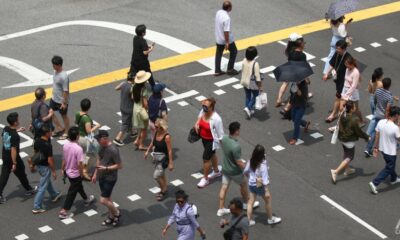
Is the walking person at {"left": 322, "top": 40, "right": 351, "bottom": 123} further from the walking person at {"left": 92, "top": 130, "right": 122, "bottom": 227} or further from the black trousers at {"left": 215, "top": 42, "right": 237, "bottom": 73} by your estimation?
the walking person at {"left": 92, "top": 130, "right": 122, "bottom": 227}

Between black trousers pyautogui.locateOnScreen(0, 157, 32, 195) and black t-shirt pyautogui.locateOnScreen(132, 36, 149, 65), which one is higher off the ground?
black t-shirt pyautogui.locateOnScreen(132, 36, 149, 65)

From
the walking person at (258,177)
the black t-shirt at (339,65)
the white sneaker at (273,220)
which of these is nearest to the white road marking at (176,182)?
the walking person at (258,177)

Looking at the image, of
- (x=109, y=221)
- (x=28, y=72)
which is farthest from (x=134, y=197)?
(x=28, y=72)

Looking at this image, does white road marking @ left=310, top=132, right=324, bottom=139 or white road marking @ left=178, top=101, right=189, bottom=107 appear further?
white road marking @ left=178, top=101, right=189, bottom=107

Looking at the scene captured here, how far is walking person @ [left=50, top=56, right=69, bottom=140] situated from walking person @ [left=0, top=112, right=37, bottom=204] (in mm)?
2114

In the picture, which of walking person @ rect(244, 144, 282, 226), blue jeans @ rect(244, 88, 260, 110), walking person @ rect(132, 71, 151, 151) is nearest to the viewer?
walking person @ rect(244, 144, 282, 226)

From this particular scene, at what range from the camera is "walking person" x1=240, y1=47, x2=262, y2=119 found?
23250mm

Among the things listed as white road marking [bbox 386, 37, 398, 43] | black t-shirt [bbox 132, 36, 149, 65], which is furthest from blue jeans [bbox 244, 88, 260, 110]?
white road marking [bbox 386, 37, 398, 43]

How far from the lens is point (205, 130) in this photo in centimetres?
2100

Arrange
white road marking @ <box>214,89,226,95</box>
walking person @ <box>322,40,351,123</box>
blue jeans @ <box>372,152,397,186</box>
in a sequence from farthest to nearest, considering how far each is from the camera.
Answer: white road marking @ <box>214,89,226,95</box>
walking person @ <box>322,40,351,123</box>
blue jeans @ <box>372,152,397,186</box>

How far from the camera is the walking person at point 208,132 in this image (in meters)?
20.8

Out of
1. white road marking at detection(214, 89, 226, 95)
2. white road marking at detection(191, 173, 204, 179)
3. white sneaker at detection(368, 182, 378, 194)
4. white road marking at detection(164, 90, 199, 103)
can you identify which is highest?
white road marking at detection(214, 89, 226, 95)

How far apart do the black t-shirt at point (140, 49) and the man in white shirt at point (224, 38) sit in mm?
2038

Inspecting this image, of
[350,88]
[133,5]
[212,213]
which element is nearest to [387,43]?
[350,88]
